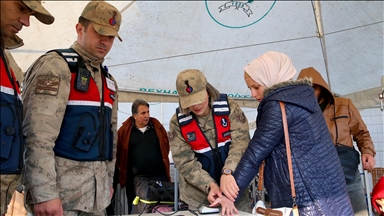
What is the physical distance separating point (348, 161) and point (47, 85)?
1.91 m

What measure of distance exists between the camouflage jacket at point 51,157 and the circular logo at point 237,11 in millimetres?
2986

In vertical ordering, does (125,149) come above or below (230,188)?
above

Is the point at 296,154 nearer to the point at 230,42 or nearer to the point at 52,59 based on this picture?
the point at 52,59

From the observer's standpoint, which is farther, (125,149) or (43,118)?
(125,149)

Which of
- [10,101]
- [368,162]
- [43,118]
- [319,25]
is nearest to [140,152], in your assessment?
[368,162]

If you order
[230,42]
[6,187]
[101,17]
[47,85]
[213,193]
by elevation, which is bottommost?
[213,193]

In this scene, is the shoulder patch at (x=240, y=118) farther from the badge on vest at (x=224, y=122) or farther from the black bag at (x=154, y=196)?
the black bag at (x=154, y=196)

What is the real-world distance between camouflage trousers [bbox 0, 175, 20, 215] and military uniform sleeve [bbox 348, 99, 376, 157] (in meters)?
2.17

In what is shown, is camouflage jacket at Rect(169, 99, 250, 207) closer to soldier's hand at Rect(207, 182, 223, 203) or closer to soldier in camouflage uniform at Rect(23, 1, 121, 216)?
soldier's hand at Rect(207, 182, 223, 203)

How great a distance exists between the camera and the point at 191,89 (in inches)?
78.2

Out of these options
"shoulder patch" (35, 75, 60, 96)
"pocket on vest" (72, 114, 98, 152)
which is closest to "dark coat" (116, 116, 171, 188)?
"pocket on vest" (72, 114, 98, 152)

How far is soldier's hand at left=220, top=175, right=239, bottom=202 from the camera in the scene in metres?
1.54

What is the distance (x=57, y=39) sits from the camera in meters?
4.00

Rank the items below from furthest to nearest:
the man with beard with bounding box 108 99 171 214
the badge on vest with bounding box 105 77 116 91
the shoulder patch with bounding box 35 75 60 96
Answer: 1. the man with beard with bounding box 108 99 171 214
2. the badge on vest with bounding box 105 77 116 91
3. the shoulder patch with bounding box 35 75 60 96
